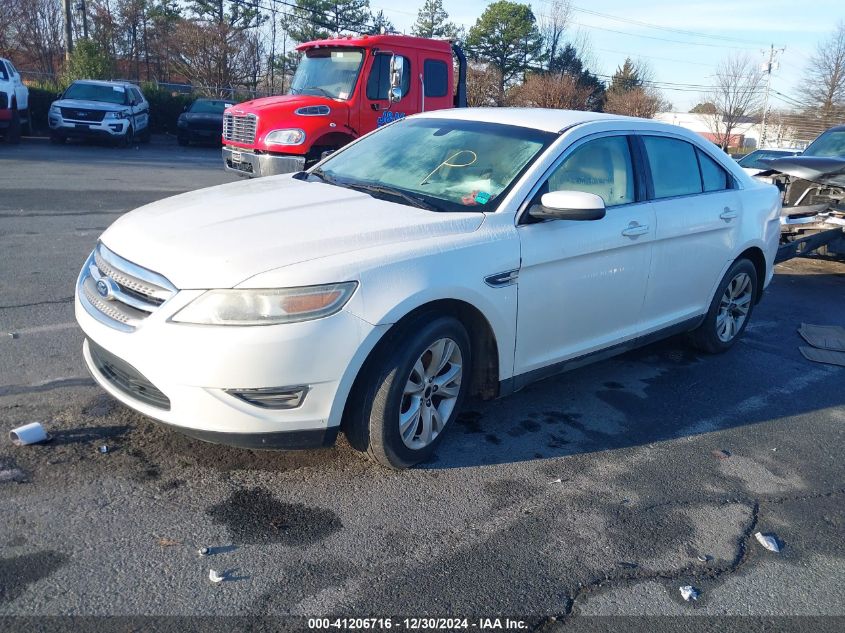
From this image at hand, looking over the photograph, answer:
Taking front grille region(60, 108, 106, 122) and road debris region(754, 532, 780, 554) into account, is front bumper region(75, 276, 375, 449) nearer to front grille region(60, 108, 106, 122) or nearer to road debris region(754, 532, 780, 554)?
road debris region(754, 532, 780, 554)

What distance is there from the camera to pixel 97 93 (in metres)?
20.5

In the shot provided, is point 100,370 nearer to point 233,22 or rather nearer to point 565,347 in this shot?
point 565,347

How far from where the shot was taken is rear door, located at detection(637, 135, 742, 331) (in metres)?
4.93

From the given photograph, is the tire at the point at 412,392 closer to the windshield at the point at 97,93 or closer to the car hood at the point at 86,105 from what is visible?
the car hood at the point at 86,105

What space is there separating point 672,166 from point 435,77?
7222 millimetres

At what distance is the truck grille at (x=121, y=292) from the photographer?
329 cm

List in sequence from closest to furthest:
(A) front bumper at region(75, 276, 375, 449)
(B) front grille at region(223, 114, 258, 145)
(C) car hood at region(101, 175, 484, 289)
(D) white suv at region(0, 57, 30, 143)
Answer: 1. (A) front bumper at region(75, 276, 375, 449)
2. (C) car hood at region(101, 175, 484, 289)
3. (B) front grille at region(223, 114, 258, 145)
4. (D) white suv at region(0, 57, 30, 143)

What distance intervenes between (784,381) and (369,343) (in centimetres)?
365

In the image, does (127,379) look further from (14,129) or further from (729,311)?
(14,129)

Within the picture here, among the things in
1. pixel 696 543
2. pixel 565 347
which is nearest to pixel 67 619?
pixel 696 543

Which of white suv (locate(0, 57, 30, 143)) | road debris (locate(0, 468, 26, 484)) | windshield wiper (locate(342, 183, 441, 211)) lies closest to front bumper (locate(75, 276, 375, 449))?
road debris (locate(0, 468, 26, 484))

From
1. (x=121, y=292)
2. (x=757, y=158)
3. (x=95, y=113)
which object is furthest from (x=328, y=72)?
(x=95, y=113)

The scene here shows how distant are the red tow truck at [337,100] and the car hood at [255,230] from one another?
6.35 metres

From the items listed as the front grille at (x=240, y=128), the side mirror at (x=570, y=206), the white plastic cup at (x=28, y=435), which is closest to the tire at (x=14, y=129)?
the front grille at (x=240, y=128)
